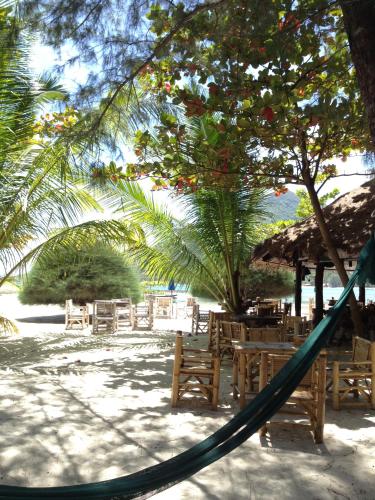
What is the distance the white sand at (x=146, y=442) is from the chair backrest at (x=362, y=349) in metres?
0.55

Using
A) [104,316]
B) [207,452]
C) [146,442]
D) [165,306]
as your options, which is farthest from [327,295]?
[207,452]

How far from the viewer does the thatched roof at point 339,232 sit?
705 centimetres

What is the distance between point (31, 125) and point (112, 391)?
438cm

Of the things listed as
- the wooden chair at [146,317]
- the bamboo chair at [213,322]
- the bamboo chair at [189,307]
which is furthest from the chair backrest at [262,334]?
the bamboo chair at [189,307]

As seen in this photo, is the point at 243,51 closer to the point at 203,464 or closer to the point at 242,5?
the point at 242,5

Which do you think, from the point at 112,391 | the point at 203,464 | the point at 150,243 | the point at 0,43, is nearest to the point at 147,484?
the point at 203,464

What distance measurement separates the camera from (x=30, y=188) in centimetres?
759

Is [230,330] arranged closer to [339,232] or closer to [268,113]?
[339,232]

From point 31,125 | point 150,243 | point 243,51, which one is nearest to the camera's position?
point 243,51

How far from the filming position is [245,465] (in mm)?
3311

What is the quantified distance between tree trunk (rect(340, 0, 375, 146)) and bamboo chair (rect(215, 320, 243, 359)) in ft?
14.2

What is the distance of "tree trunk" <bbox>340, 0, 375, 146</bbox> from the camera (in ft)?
9.31

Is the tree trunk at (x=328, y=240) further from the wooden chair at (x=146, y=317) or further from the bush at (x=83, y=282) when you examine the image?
the bush at (x=83, y=282)

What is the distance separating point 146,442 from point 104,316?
9211 mm
